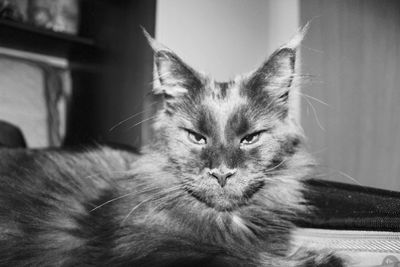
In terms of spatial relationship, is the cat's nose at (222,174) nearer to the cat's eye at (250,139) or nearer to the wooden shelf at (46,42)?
the cat's eye at (250,139)

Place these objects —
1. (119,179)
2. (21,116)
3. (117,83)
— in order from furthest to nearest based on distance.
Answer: (21,116)
(117,83)
(119,179)

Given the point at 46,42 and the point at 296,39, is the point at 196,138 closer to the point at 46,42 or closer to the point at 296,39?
the point at 296,39

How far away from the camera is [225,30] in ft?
4.62

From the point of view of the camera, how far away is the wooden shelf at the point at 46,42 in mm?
2240

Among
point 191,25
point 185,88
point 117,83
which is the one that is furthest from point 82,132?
point 185,88

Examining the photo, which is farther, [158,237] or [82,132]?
[82,132]

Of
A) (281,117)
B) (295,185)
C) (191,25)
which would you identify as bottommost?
(295,185)

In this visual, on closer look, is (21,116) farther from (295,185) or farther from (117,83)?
(295,185)

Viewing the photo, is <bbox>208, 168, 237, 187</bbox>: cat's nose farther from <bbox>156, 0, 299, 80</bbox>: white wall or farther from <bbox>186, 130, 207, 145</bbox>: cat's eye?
<bbox>156, 0, 299, 80</bbox>: white wall

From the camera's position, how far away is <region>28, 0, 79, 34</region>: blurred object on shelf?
95.5 inches

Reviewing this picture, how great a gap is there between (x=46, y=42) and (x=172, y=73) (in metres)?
1.68

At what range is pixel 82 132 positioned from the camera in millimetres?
2322

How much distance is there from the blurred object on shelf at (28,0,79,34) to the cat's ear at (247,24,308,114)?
1765 millimetres

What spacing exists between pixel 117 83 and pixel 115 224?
1.09 m
